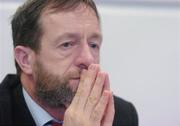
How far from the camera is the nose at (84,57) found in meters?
1.10

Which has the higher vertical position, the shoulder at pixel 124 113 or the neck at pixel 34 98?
the neck at pixel 34 98

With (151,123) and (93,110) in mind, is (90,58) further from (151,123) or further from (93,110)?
(151,123)

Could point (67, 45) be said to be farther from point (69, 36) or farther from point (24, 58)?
point (24, 58)

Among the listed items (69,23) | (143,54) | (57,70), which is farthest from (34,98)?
(143,54)

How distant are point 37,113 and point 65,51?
0.68 ft

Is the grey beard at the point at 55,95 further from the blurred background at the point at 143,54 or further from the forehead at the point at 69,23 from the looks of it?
the blurred background at the point at 143,54

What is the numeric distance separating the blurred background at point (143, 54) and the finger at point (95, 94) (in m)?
0.48

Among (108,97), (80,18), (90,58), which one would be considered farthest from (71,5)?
(108,97)

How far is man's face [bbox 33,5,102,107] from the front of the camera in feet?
3.67

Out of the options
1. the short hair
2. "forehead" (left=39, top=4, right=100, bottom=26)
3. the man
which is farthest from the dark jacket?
"forehead" (left=39, top=4, right=100, bottom=26)

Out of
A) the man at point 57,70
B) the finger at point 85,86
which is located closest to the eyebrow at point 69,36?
the man at point 57,70

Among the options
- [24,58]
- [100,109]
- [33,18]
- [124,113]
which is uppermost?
[33,18]

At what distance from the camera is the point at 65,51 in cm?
114

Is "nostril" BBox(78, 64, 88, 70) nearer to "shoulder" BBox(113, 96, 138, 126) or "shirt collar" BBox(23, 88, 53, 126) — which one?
"shirt collar" BBox(23, 88, 53, 126)
